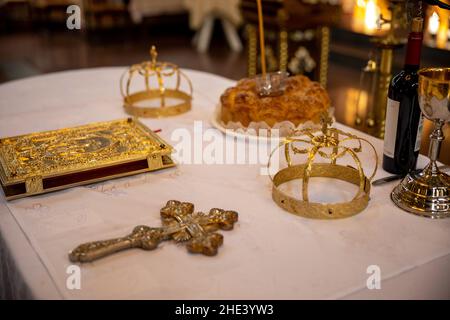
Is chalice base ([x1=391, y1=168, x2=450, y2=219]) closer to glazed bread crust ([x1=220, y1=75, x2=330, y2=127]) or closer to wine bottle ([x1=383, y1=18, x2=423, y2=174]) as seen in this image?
wine bottle ([x1=383, y1=18, x2=423, y2=174])

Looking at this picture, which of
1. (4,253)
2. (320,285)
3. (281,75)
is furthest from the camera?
(281,75)

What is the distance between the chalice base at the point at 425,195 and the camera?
116cm

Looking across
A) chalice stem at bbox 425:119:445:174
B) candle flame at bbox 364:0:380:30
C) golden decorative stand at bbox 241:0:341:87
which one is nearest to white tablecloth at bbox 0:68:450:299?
chalice stem at bbox 425:119:445:174

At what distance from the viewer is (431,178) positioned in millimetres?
1199

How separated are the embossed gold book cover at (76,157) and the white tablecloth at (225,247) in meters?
0.03

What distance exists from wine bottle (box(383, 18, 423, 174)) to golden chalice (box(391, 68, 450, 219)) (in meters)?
0.08

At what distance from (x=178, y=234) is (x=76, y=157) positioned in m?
0.42

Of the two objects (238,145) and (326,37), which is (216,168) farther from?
(326,37)

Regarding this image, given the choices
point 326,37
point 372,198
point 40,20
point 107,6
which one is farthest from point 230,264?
point 40,20

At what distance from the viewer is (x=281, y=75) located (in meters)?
1.68

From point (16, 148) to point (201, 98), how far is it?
0.81 m

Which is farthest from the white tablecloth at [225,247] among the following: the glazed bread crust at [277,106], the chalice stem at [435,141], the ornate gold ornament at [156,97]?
the ornate gold ornament at [156,97]

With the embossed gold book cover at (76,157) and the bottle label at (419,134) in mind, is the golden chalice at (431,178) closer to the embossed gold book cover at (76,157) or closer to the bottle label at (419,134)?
the bottle label at (419,134)

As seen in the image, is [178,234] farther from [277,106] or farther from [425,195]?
[277,106]
